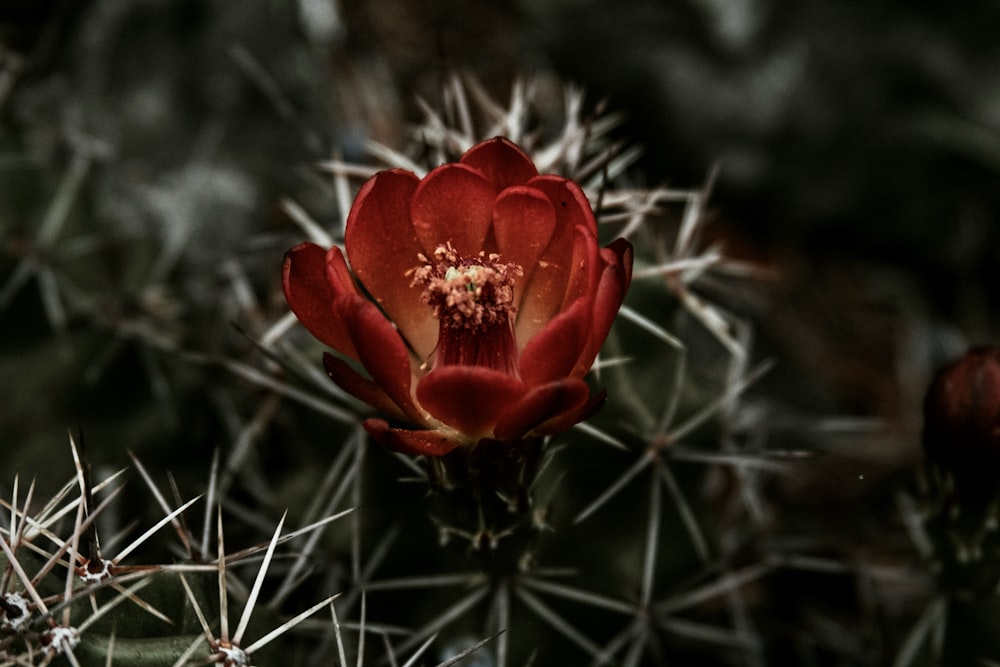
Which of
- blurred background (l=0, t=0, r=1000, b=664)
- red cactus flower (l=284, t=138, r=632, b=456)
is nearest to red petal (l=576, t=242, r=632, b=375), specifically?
red cactus flower (l=284, t=138, r=632, b=456)

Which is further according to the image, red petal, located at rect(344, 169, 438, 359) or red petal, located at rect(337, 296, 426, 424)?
red petal, located at rect(344, 169, 438, 359)

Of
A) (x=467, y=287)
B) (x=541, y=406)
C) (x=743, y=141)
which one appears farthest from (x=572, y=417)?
(x=743, y=141)

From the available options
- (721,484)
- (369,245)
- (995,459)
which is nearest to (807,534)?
(721,484)

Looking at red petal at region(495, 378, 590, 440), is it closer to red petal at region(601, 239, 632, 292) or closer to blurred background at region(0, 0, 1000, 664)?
red petal at region(601, 239, 632, 292)

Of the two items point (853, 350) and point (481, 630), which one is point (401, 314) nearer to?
point (481, 630)

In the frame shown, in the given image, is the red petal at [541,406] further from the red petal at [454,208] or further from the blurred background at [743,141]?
the blurred background at [743,141]
